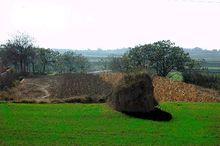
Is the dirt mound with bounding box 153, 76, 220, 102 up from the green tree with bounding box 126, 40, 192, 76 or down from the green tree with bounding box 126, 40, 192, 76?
down

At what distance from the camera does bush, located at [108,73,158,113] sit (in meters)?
26.6

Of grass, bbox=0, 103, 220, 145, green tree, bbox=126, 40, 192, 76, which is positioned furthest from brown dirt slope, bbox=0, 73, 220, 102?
green tree, bbox=126, 40, 192, 76

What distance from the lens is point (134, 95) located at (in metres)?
26.9

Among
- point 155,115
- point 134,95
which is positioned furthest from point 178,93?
point 155,115

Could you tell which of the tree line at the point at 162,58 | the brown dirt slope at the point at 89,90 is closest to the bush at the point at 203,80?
the tree line at the point at 162,58

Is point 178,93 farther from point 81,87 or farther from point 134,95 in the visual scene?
point 134,95

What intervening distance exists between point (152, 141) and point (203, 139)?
250 cm

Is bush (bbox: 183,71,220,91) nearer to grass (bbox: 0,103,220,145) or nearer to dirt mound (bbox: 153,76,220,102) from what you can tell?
dirt mound (bbox: 153,76,220,102)

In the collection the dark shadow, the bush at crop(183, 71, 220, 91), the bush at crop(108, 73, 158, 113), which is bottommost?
the bush at crop(183, 71, 220, 91)

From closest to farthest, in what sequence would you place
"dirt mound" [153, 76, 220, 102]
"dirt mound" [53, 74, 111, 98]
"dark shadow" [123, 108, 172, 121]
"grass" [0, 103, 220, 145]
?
"grass" [0, 103, 220, 145] < "dark shadow" [123, 108, 172, 121] < "dirt mound" [153, 76, 220, 102] < "dirt mound" [53, 74, 111, 98]

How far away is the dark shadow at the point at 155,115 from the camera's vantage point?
83.5ft

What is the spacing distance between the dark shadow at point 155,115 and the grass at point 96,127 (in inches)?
20.2

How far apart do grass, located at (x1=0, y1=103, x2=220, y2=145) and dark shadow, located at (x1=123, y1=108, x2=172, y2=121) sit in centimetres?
51

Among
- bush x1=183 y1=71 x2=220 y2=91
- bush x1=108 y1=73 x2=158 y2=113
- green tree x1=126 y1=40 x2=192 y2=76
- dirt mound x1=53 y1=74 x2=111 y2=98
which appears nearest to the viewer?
bush x1=108 y1=73 x2=158 y2=113
